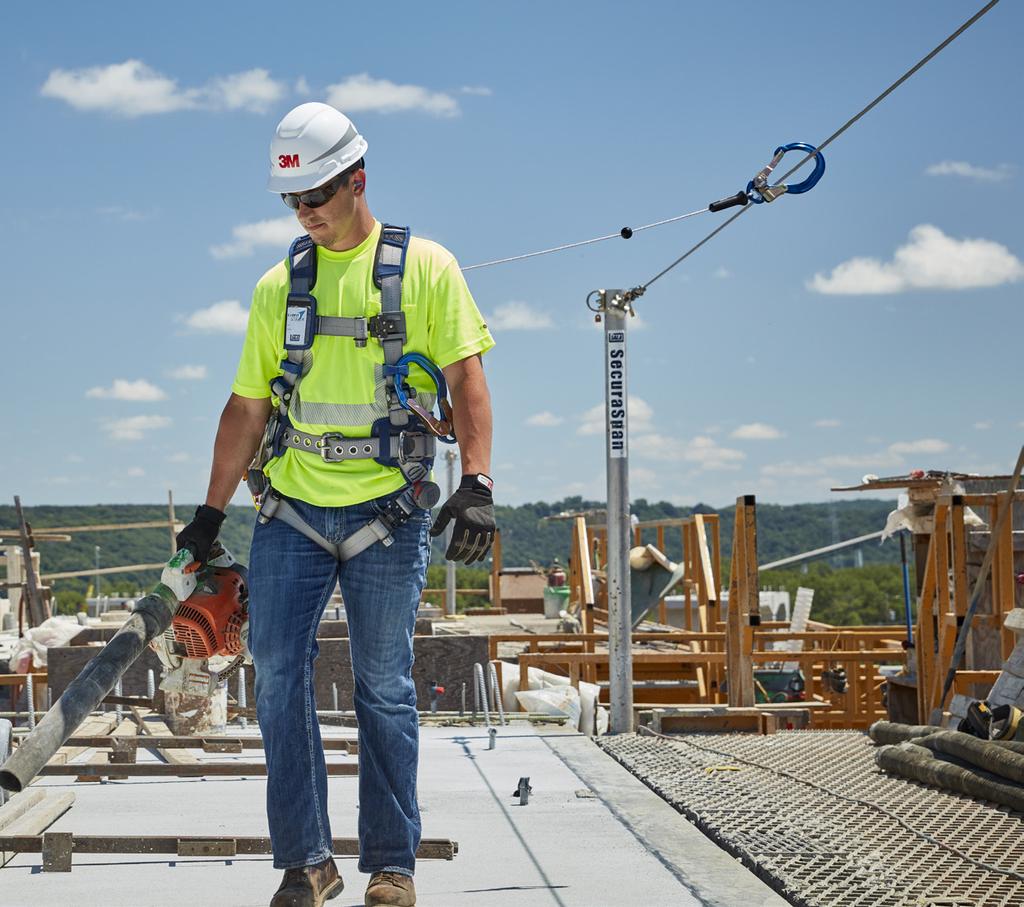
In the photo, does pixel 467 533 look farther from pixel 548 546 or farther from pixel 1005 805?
pixel 548 546

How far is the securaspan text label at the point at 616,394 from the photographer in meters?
9.54

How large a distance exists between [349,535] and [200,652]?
670 mm

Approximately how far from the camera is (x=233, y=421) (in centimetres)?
385

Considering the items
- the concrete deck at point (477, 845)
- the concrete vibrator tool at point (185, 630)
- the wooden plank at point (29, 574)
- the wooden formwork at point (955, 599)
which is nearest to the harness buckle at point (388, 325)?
the concrete vibrator tool at point (185, 630)

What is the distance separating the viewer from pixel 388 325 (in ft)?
12.0

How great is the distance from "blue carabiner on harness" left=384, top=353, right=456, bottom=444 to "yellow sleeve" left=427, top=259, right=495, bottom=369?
0.04 metres

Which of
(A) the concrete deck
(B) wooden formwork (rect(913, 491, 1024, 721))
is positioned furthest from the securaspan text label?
(A) the concrete deck

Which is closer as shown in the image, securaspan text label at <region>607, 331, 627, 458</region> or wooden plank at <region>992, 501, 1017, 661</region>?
securaspan text label at <region>607, 331, 627, 458</region>

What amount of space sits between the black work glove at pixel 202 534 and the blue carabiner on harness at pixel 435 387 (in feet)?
2.15

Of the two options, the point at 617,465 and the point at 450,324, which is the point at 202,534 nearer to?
the point at 450,324

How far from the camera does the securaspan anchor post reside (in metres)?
9.49

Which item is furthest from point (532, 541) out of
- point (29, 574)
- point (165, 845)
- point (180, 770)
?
point (165, 845)

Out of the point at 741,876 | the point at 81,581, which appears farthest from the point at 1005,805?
the point at 81,581

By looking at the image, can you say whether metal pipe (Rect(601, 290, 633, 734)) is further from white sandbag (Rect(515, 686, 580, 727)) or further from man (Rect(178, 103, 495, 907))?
man (Rect(178, 103, 495, 907))
